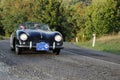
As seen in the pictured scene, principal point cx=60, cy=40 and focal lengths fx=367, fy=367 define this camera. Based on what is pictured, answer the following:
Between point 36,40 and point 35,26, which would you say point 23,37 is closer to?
point 36,40

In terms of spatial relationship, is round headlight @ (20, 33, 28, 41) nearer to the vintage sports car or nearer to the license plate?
the vintage sports car

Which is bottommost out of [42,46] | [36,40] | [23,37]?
[42,46]

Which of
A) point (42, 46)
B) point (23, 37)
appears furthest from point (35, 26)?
point (42, 46)

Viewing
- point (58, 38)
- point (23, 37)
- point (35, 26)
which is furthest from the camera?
point (35, 26)

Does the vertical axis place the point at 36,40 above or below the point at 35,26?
below

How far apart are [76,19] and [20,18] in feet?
47.0

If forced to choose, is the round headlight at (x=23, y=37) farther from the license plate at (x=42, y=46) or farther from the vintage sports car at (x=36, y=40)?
the license plate at (x=42, y=46)

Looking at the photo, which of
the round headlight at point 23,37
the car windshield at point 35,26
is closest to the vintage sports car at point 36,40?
the round headlight at point 23,37

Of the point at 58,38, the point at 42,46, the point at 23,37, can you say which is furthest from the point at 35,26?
the point at 42,46

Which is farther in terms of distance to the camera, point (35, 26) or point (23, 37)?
point (35, 26)

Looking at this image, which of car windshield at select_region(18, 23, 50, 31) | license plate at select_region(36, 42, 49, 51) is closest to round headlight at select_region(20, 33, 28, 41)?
license plate at select_region(36, 42, 49, 51)

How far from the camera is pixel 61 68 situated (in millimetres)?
9578

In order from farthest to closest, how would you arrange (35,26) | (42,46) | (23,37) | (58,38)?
1. (35,26)
2. (58,38)
3. (23,37)
4. (42,46)

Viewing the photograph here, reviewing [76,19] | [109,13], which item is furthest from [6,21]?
[109,13]
